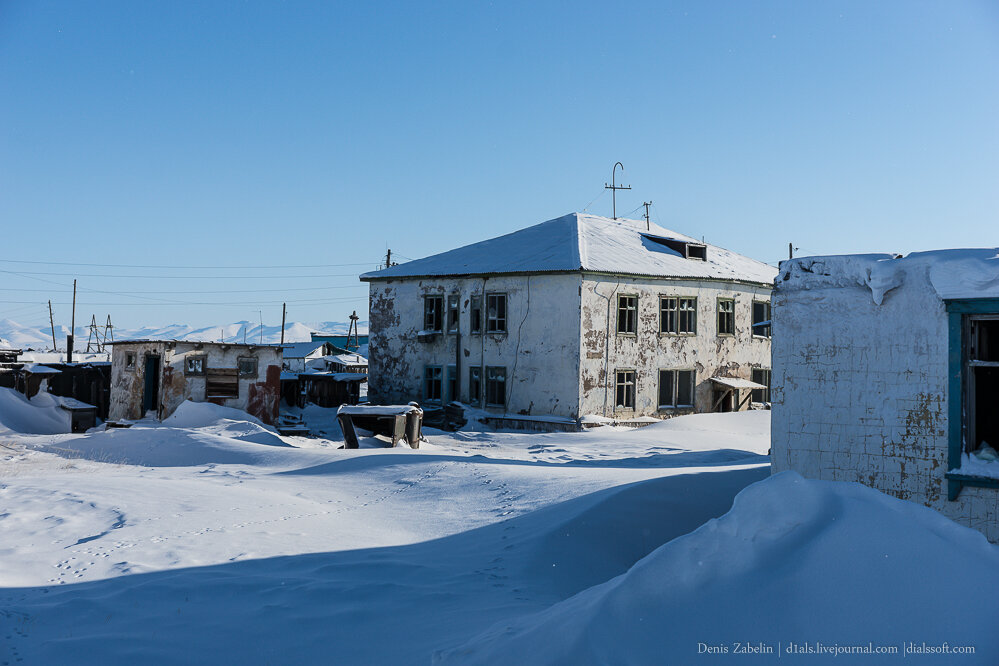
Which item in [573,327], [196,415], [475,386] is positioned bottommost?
[196,415]

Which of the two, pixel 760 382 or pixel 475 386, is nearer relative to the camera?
pixel 475 386

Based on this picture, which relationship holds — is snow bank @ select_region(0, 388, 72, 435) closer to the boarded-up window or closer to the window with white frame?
the boarded-up window

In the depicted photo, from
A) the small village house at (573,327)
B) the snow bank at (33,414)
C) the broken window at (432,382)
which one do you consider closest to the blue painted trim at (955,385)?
the small village house at (573,327)

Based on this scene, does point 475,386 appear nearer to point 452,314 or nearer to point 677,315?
point 452,314

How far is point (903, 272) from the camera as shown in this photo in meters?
7.13

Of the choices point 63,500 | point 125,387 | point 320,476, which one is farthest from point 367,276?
point 63,500

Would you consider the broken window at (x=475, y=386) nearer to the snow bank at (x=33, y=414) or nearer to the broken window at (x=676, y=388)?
the broken window at (x=676, y=388)

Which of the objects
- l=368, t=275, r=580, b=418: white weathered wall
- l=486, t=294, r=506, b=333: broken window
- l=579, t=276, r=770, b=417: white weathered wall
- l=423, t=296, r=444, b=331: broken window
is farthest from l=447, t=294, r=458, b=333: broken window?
l=579, t=276, r=770, b=417: white weathered wall

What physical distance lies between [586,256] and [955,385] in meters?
16.7

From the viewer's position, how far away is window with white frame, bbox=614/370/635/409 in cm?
2294

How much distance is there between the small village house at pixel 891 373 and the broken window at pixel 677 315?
15861 mm

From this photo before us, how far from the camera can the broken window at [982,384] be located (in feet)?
22.5

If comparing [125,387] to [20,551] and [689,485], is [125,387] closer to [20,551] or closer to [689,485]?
[20,551]

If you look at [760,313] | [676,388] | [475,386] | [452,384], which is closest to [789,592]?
[475,386]
